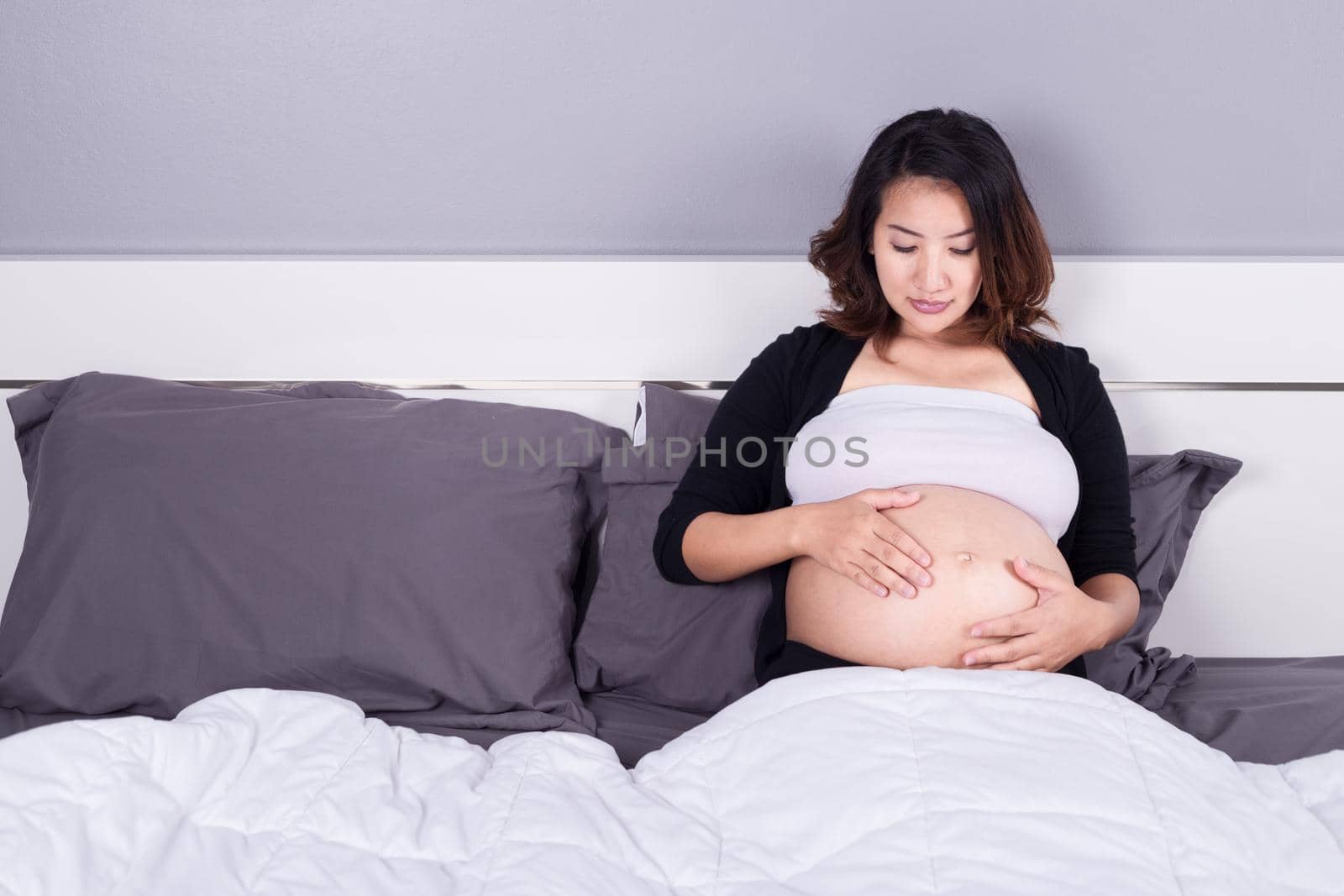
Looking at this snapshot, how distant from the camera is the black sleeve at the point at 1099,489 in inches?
53.1

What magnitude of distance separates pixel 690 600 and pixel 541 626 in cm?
20

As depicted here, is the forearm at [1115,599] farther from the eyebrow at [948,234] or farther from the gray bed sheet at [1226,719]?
the eyebrow at [948,234]

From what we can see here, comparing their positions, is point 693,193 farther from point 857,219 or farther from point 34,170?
point 34,170

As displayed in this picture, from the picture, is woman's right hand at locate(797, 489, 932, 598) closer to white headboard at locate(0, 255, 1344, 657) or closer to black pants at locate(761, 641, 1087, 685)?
black pants at locate(761, 641, 1087, 685)

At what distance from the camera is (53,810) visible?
0.84 m

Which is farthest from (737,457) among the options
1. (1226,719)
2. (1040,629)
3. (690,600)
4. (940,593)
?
(1226,719)

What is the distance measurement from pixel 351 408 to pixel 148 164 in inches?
22.6

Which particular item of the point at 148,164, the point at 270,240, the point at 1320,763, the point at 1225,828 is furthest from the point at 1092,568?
the point at 148,164

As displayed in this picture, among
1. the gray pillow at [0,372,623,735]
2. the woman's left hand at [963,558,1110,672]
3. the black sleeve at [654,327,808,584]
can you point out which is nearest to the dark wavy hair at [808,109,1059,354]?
the black sleeve at [654,327,808,584]

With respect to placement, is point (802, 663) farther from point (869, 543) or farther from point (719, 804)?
point (719, 804)

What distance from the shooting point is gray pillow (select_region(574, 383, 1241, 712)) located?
4.49 ft

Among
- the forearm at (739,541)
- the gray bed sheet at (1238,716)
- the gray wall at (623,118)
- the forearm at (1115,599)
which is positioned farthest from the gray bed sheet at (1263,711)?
the gray wall at (623,118)

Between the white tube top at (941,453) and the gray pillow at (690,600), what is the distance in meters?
0.18

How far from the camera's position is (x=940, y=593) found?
Result: 3.93 feet
